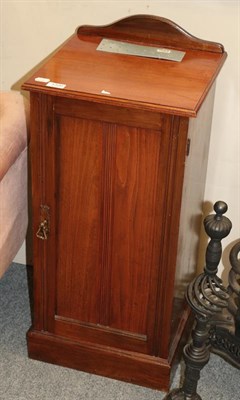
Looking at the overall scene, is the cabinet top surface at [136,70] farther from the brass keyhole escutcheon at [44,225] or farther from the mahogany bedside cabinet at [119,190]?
the brass keyhole escutcheon at [44,225]

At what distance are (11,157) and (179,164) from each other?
19.3 inches

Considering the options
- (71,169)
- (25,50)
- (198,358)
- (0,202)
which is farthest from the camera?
(25,50)

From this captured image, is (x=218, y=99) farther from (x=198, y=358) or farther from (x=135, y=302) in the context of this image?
(x=198, y=358)

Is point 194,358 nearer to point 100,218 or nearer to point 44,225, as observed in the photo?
point 100,218

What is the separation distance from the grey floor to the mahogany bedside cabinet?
A: 0.03 meters

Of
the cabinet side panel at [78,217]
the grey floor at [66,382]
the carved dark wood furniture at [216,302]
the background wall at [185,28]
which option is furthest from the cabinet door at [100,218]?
the background wall at [185,28]

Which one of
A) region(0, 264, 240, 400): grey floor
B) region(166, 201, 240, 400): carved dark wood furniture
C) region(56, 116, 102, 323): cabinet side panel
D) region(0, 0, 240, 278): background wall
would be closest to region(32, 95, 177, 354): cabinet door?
region(56, 116, 102, 323): cabinet side panel

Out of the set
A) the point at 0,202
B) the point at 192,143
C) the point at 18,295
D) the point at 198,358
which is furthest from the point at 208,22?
the point at 18,295

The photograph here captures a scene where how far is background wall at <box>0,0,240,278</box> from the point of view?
2236 mm

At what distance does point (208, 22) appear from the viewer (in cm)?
224

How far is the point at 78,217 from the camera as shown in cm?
214

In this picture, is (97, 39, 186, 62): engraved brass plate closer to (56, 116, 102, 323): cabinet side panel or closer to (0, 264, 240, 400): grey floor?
(56, 116, 102, 323): cabinet side panel

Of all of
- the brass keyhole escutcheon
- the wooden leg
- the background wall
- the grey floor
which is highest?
the background wall

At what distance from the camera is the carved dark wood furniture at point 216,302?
5.78 feet
